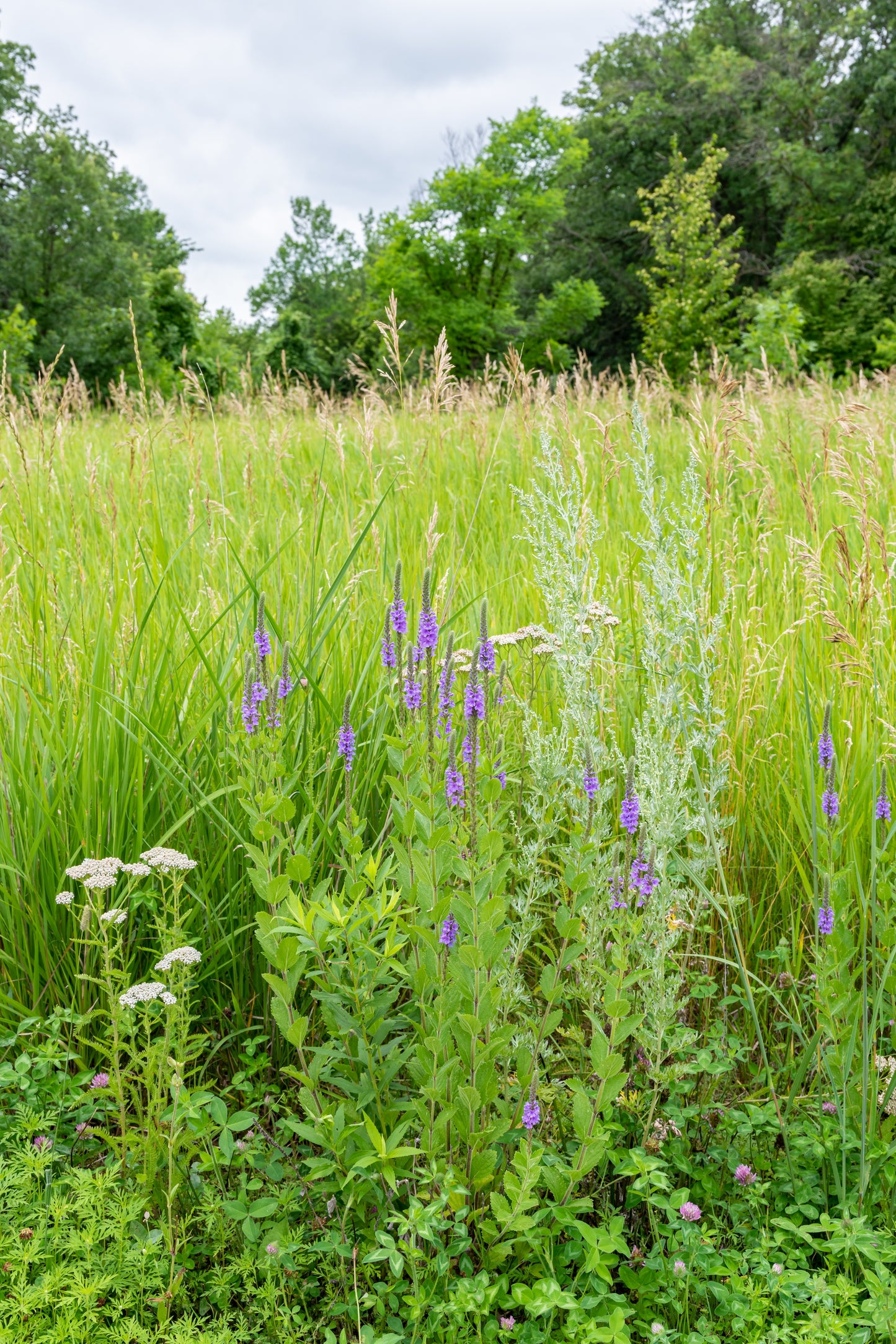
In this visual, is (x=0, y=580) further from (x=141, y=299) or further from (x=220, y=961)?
(x=141, y=299)

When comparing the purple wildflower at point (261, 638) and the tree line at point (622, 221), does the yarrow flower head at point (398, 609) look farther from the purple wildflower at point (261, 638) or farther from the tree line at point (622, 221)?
the tree line at point (622, 221)

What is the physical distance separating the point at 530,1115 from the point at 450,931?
348 millimetres

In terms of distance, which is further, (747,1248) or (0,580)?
(0,580)

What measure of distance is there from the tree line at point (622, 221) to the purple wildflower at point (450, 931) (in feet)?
60.6

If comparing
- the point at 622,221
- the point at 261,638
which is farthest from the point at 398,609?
the point at 622,221

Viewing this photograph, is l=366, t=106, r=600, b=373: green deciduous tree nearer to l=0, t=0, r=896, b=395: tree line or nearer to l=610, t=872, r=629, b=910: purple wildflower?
l=0, t=0, r=896, b=395: tree line

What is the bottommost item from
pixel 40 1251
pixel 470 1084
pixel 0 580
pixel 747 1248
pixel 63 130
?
pixel 747 1248

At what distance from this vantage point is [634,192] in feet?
102

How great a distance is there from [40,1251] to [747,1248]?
128 centimetres

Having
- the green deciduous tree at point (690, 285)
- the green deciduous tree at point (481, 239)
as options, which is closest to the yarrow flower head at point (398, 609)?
the green deciduous tree at point (690, 285)

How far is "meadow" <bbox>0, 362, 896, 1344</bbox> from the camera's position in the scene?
1422 mm

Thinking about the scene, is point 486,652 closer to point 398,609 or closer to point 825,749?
point 398,609

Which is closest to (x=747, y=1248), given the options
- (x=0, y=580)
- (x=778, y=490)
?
(x=0, y=580)

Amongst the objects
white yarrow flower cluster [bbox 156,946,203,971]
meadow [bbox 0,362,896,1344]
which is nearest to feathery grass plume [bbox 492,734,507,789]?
meadow [bbox 0,362,896,1344]
